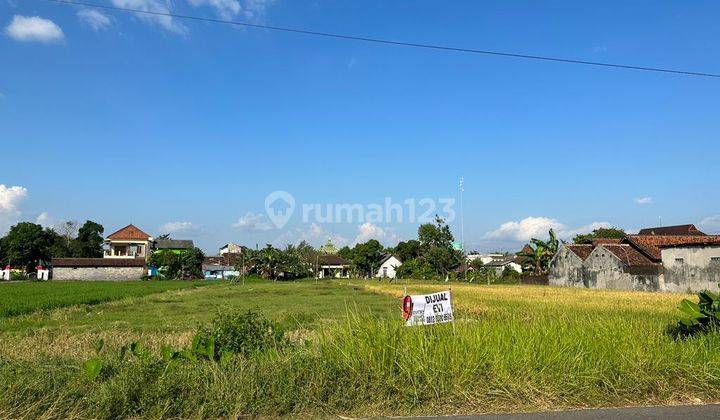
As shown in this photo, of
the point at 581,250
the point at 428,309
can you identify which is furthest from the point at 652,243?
the point at 428,309

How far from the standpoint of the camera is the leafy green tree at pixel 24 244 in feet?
293

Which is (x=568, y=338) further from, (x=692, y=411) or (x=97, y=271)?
(x=97, y=271)

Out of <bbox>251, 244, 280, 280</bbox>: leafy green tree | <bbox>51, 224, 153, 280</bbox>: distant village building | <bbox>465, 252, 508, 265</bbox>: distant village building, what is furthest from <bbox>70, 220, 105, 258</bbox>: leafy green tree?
<bbox>465, 252, 508, 265</bbox>: distant village building

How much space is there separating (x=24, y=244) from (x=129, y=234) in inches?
669

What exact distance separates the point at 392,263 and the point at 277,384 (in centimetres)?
9582

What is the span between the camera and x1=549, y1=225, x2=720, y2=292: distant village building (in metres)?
36.1

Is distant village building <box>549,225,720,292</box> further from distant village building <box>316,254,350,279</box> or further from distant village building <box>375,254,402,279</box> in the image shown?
distant village building <box>316,254,350,279</box>

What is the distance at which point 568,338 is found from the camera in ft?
21.5

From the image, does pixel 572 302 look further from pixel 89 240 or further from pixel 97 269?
pixel 89 240

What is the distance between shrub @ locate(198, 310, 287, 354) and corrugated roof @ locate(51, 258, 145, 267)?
3185 inches

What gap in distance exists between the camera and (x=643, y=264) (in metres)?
43.8

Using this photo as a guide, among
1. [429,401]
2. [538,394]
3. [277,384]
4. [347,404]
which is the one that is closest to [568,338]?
[538,394]

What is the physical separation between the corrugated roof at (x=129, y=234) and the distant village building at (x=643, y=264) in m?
73.1

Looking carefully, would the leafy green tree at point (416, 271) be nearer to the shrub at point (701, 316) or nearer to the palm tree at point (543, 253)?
the palm tree at point (543, 253)
